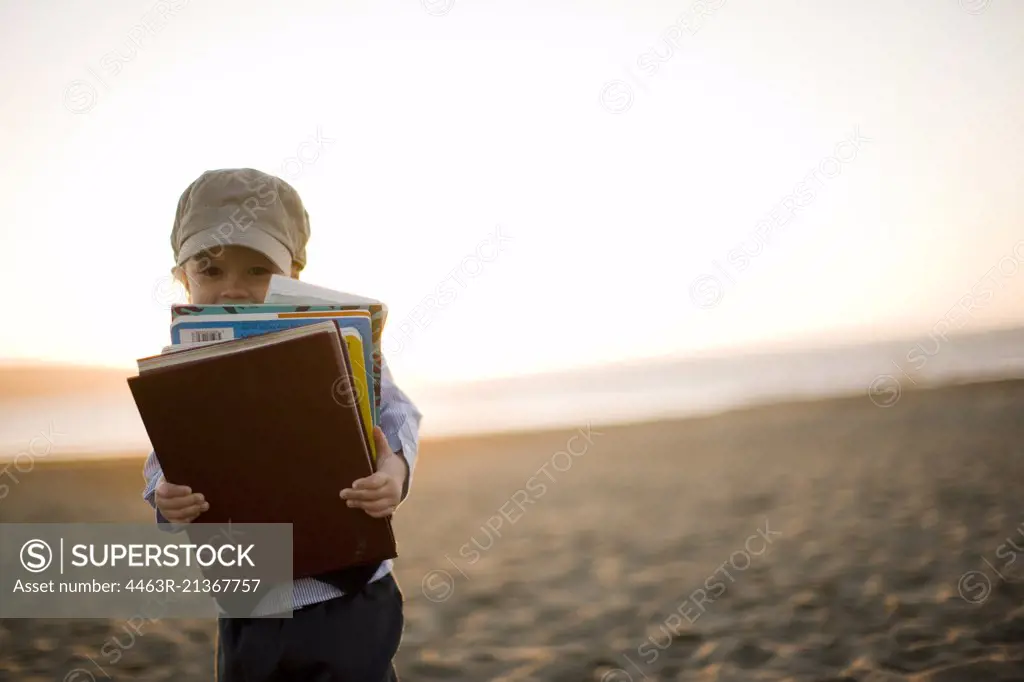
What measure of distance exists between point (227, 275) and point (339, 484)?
0.69 m

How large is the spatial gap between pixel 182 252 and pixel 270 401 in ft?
2.05

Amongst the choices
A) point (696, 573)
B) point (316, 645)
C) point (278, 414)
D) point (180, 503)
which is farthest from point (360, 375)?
point (696, 573)

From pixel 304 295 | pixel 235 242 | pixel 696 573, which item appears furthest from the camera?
pixel 696 573

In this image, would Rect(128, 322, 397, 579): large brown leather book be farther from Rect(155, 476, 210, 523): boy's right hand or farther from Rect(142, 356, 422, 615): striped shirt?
Rect(142, 356, 422, 615): striped shirt

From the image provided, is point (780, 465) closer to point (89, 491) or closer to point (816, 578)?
point (816, 578)

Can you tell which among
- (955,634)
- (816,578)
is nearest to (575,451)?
(816,578)

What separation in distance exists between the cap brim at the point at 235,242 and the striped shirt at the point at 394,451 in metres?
0.42

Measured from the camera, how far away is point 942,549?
4.80 metres

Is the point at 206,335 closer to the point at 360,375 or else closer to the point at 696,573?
the point at 360,375

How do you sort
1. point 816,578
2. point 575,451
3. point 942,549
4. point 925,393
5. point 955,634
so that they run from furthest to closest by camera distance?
point 925,393, point 575,451, point 942,549, point 816,578, point 955,634

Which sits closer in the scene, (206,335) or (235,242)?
(206,335)

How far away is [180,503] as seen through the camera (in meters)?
1.64

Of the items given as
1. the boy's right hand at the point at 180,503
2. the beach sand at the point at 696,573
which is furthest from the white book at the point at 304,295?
the beach sand at the point at 696,573

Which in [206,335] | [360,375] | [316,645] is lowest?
[316,645]
